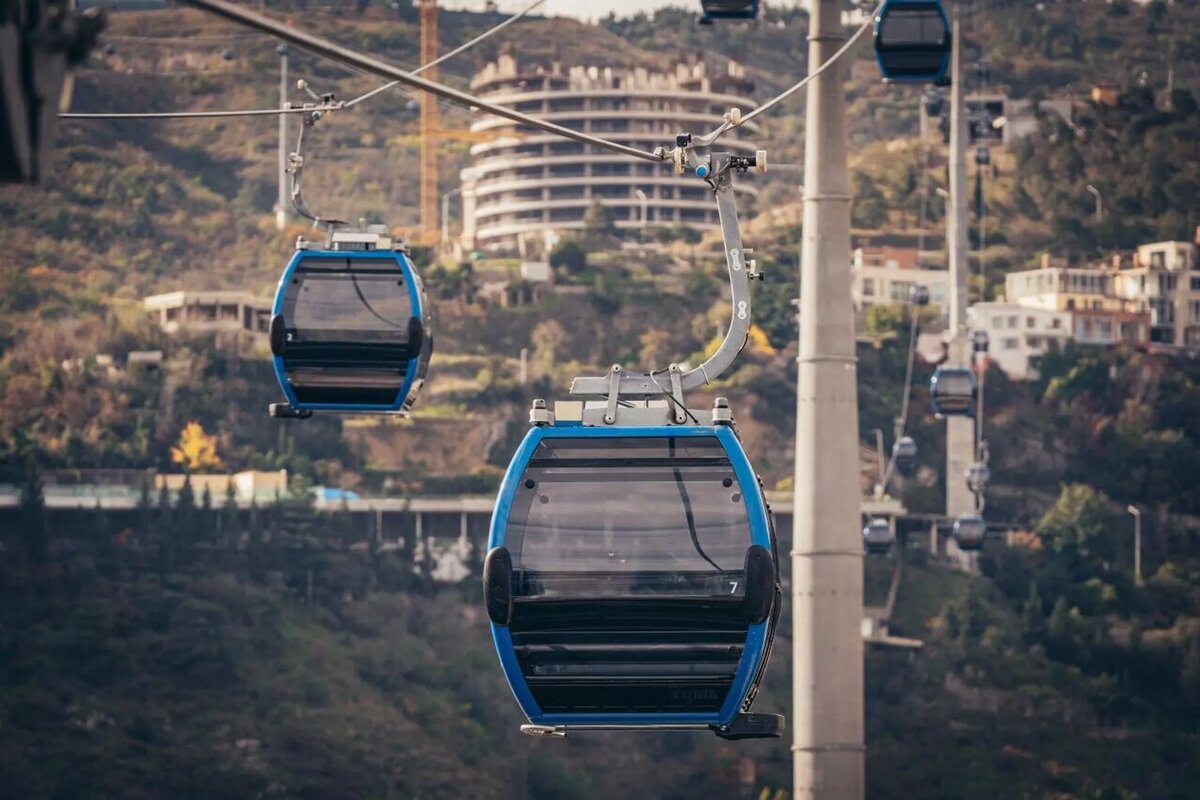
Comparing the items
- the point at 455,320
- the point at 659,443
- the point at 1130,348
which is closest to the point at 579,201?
the point at 455,320

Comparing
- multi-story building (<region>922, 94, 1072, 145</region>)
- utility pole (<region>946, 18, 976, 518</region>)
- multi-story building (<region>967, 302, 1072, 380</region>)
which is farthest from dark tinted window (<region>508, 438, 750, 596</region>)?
multi-story building (<region>922, 94, 1072, 145</region>)

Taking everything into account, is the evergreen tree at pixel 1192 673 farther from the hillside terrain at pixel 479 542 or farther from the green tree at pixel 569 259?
the green tree at pixel 569 259

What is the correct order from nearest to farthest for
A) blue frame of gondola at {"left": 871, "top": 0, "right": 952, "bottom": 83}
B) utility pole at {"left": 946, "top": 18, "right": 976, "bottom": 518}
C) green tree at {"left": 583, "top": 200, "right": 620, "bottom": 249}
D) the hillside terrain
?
blue frame of gondola at {"left": 871, "top": 0, "right": 952, "bottom": 83} < utility pole at {"left": 946, "top": 18, "right": 976, "bottom": 518} < the hillside terrain < green tree at {"left": 583, "top": 200, "right": 620, "bottom": 249}

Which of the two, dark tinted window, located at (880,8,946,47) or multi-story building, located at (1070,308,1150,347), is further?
multi-story building, located at (1070,308,1150,347)

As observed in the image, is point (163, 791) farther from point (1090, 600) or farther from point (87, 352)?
point (87, 352)

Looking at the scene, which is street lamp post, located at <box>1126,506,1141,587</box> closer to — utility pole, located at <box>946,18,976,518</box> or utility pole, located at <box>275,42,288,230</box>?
utility pole, located at <box>946,18,976,518</box>

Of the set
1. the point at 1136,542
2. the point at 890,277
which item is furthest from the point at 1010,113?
the point at 1136,542
